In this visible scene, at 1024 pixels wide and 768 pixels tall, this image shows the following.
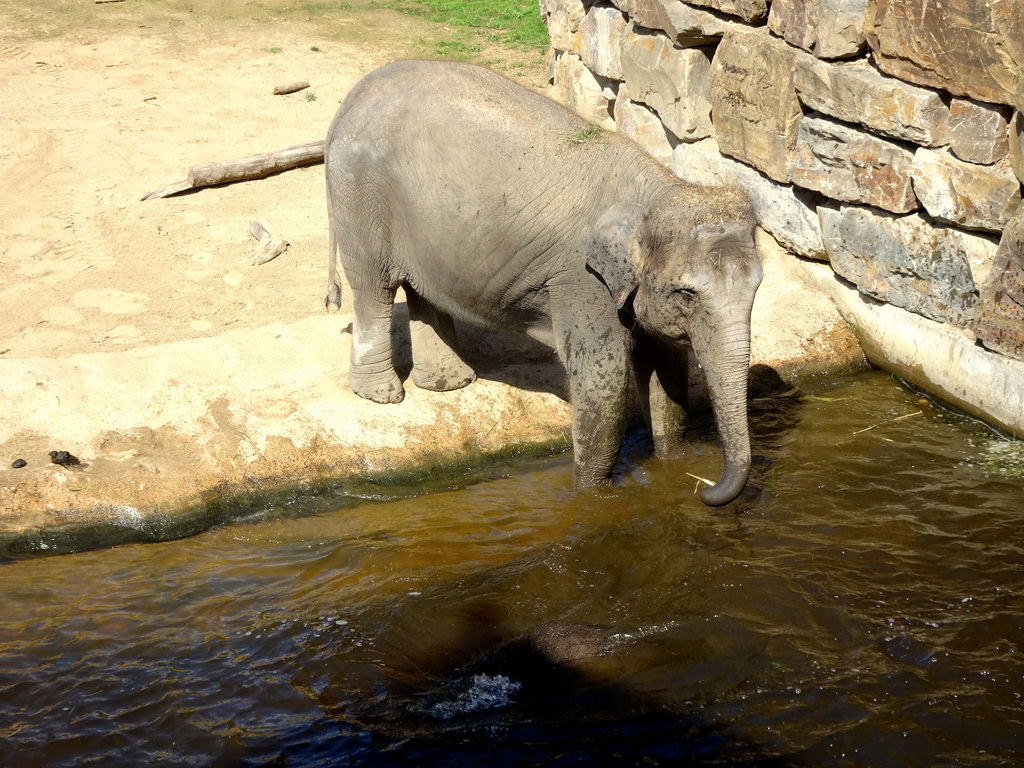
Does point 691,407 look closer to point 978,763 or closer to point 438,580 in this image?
point 438,580

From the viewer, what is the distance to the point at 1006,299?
6.00 meters

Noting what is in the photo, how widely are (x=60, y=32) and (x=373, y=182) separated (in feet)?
30.2

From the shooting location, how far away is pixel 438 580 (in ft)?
17.8

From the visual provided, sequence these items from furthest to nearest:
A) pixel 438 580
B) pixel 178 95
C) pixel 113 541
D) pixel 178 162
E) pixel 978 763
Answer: pixel 178 95 → pixel 178 162 → pixel 113 541 → pixel 438 580 → pixel 978 763

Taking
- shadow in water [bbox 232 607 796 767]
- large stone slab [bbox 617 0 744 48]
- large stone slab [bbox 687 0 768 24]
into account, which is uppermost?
large stone slab [bbox 687 0 768 24]

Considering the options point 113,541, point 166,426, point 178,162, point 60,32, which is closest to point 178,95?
point 178,162

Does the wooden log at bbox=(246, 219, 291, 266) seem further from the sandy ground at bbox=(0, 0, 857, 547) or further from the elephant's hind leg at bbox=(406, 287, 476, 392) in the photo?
the elephant's hind leg at bbox=(406, 287, 476, 392)

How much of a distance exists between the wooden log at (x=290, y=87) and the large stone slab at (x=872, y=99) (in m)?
6.47

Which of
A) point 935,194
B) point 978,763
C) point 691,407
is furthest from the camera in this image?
point 691,407

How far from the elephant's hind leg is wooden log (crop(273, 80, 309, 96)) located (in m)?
6.01

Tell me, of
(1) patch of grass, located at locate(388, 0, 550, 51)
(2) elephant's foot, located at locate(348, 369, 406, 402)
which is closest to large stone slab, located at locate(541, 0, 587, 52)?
(1) patch of grass, located at locate(388, 0, 550, 51)

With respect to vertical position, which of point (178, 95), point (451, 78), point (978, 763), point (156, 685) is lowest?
point (156, 685)

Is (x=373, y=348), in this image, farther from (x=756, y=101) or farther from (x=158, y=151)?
(x=158, y=151)

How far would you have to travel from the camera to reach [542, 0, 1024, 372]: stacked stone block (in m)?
5.88
